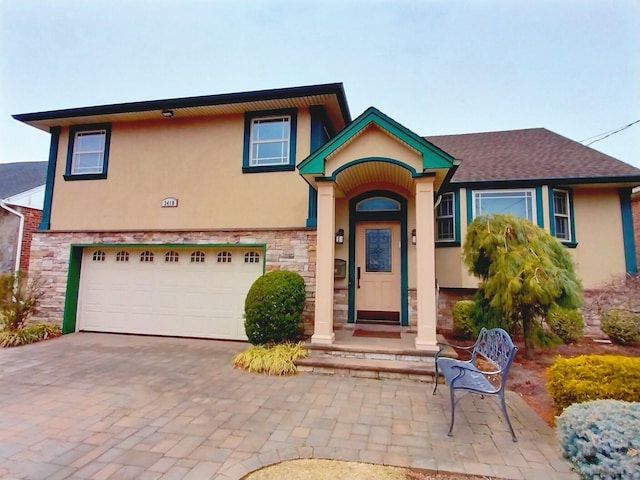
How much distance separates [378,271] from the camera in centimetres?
752

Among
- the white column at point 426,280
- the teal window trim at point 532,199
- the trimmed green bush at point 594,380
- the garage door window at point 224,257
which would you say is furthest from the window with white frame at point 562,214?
the garage door window at point 224,257

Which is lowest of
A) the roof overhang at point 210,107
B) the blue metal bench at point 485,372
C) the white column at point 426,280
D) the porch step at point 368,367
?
the porch step at point 368,367

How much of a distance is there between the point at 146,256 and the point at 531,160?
36.0 feet

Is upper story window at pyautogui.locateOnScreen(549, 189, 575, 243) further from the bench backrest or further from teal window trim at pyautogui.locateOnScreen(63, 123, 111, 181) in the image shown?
teal window trim at pyautogui.locateOnScreen(63, 123, 111, 181)

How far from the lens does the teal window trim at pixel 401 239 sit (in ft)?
23.7

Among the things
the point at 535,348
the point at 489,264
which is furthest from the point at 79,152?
the point at 535,348

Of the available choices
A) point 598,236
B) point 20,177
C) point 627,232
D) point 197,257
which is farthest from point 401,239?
point 20,177

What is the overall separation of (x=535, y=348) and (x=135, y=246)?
361 inches

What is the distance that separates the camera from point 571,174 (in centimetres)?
823

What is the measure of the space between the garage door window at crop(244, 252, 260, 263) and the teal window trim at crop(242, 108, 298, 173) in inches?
77.1

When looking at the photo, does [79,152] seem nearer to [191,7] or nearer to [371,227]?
[191,7]

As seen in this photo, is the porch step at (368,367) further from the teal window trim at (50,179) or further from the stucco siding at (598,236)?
the teal window trim at (50,179)

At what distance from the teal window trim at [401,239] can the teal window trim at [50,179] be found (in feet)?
25.9

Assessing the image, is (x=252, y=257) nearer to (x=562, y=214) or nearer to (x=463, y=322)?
(x=463, y=322)
